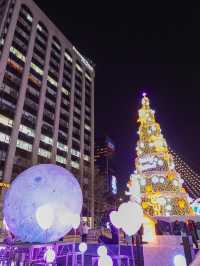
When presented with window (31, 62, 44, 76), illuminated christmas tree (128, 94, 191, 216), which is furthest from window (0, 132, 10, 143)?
illuminated christmas tree (128, 94, 191, 216)

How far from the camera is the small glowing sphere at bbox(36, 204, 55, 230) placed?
5.48 m

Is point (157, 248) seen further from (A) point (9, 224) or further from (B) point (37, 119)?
(B) point (37, 119)

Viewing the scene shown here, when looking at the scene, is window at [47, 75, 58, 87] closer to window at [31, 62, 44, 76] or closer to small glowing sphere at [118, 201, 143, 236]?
window at [31, 62, 44, 76]

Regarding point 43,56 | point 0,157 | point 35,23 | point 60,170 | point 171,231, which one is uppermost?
point 35,23

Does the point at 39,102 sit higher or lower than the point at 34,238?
higher

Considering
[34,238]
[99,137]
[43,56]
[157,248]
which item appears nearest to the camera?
[34,238]

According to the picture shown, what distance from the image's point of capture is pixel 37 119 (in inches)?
1841

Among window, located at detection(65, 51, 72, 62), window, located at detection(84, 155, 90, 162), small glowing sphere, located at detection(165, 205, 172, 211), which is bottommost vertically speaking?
small glowing sphere, located at detection(165, 205, 172, 211)

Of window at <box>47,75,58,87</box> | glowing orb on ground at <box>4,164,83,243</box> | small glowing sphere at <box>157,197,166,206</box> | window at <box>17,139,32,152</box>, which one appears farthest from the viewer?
window at <box>47,75,58,87</box>

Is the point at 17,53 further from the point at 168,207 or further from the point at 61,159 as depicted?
the point at 168,207

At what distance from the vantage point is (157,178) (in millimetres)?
23172

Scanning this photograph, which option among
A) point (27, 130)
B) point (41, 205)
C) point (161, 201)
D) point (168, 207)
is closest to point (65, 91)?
point (27, 130)

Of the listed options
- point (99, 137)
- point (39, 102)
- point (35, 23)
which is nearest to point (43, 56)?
point (35, 23)

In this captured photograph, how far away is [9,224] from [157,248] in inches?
209
